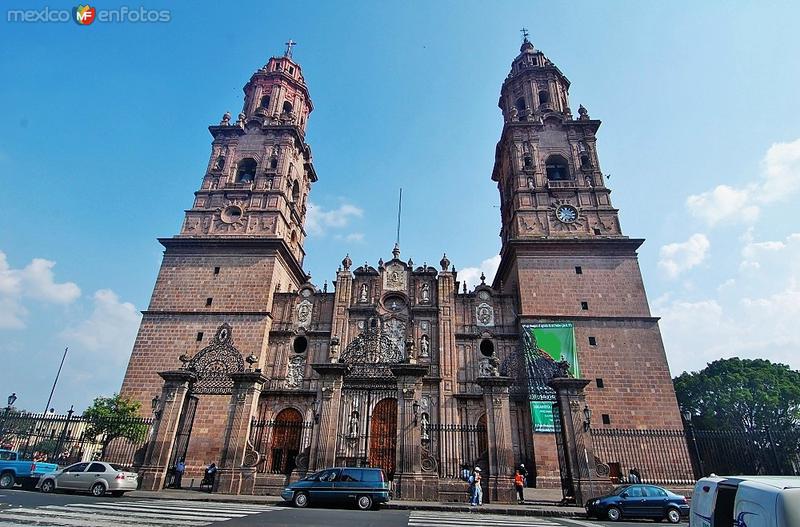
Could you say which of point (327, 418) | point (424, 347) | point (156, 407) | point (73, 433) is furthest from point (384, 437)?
point (73, 433)

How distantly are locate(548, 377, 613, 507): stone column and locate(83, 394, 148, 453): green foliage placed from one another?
16432 mm

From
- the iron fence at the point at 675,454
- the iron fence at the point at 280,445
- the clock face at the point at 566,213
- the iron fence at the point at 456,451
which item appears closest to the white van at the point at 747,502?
the iron fence at the point at 456,451

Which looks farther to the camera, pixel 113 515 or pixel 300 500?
pixel 300 500

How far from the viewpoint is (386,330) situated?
25.4 m

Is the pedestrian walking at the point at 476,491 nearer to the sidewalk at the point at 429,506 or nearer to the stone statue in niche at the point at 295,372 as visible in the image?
the sidewalk at the point at 429,506

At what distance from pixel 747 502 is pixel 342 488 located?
1046 cm

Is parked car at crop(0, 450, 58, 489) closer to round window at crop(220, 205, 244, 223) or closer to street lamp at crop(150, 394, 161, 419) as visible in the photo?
street lamp at crop(150, 394, 161, 419)

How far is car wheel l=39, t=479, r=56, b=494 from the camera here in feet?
46.2

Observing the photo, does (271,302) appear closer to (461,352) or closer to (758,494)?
(461,352)

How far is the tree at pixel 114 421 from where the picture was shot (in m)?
18.4

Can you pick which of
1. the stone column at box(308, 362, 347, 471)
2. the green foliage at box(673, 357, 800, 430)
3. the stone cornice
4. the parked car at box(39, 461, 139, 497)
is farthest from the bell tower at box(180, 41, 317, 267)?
the green foliage at box(673, 357, 800, 430)

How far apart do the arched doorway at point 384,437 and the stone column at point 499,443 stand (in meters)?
6.83

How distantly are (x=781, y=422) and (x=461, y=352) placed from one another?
2538cm

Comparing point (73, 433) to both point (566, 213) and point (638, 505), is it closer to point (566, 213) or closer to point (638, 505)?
point (638, 505)
